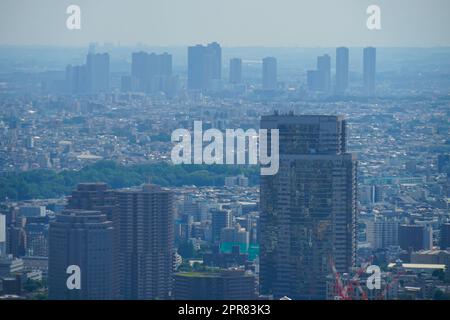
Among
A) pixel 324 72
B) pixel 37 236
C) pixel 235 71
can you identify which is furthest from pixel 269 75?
pixel 37 236

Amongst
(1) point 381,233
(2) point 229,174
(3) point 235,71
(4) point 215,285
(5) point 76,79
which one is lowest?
(1) point 381,233

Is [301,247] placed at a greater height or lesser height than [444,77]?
lesser

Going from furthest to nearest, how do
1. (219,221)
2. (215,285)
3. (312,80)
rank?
(312,80), (219,221), (215,285)

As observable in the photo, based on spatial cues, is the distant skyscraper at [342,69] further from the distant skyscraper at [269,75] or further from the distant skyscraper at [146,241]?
the distant skyscraper at [146,241]

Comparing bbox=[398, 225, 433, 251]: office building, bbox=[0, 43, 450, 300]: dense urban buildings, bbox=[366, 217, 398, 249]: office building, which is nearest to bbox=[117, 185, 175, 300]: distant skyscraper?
bbox=[0, 43, 450, 300]: dense urban buildings

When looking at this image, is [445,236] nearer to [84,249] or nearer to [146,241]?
[146,241]
